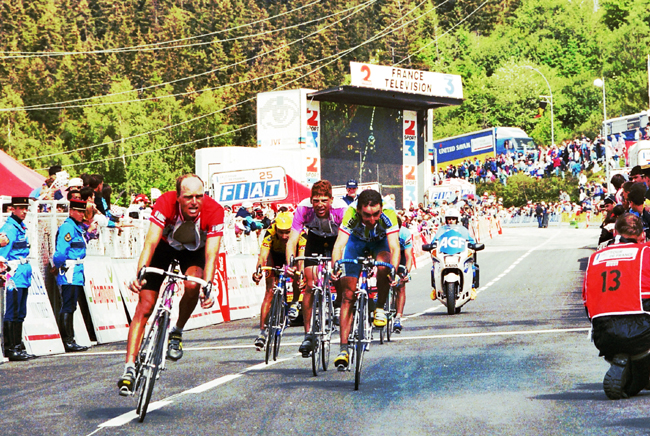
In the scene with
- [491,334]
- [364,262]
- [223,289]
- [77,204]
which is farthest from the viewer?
[223,289]

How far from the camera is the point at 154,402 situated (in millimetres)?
9086

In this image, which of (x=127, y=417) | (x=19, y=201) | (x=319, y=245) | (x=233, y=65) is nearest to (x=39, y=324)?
(x=19, y=201)

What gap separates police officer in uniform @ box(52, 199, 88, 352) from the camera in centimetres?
1426

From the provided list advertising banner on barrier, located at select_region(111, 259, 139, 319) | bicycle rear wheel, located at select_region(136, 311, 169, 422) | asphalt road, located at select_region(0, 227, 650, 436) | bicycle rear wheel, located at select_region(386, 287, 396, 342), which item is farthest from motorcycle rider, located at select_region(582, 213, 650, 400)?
advertising banner on barrier, located at select_region(111, 259, 139, 319)

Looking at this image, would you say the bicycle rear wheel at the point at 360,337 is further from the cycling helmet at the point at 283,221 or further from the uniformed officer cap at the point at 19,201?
the uniformed officer cap at the point at 19,201

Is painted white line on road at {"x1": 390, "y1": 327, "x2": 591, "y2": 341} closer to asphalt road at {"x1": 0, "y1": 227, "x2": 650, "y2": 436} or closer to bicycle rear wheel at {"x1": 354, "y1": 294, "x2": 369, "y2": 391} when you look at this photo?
asphalt road at {"x1": 0, "y1": 227, "x2": 650, "y2": 436}

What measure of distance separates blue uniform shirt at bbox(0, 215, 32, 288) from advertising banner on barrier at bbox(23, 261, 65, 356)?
0.45m

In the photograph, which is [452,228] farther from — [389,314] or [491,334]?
[389,314]

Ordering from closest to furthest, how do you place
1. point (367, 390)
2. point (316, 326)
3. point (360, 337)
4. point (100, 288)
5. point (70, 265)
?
point (367, 390) < point (360, 337) < point (316, 326) < point (70, 265) < point (100, 288)

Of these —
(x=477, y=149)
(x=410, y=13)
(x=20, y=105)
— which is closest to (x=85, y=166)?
(x=20, y=105)

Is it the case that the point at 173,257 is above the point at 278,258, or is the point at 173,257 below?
above

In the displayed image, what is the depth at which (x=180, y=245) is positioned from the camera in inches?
343

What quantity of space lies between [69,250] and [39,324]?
1.06 m

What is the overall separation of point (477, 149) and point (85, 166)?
36646 millimetres
